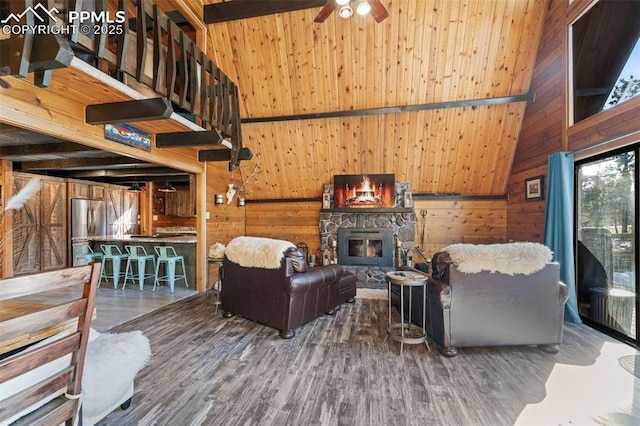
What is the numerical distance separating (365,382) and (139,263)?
15.6 feet

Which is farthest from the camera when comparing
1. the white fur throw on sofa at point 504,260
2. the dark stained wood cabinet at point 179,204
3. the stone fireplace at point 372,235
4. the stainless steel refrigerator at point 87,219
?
the dark stained wood cabinet at point 179,204

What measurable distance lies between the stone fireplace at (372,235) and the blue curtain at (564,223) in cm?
261

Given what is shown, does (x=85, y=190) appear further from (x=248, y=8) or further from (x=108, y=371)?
(x=108, y=371)

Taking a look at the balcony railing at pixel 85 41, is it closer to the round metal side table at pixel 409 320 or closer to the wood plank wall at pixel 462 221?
the round metal side table at pixel 409 320

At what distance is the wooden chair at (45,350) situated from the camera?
40.2 inches

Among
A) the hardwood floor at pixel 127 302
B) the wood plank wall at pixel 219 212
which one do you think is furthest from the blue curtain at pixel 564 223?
the hardwood floor at pixel 127 302

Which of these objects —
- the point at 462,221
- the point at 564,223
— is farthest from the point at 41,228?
the point at 564,223

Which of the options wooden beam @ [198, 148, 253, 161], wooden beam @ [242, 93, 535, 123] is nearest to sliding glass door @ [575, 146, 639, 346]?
wooden beam @ [242, 93, 535, 123]

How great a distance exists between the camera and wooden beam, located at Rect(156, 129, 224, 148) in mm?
3867

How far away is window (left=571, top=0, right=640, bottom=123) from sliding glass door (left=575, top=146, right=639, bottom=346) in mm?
717

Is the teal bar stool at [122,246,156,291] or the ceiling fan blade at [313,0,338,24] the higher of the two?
the ceiling fan blade at [313,0,338,24]

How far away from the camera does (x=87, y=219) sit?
7.20 m

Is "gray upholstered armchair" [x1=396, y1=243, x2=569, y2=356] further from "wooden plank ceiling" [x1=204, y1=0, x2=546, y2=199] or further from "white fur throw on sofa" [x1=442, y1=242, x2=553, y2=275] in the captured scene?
"wooden plank ceiling" [x1=204, y1=0, x2=546, y2=199]

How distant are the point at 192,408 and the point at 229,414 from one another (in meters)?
0.28
